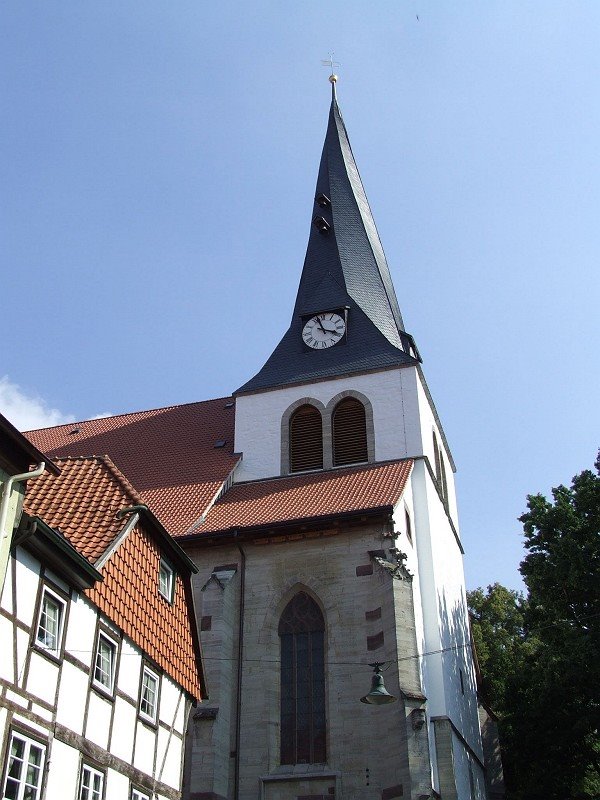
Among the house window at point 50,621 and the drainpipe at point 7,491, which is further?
the house window at point 50,621

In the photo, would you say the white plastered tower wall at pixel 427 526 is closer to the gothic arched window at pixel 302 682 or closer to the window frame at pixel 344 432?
the window frame at pixel 344 432

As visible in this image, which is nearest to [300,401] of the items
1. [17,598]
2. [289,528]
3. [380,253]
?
[289,528]

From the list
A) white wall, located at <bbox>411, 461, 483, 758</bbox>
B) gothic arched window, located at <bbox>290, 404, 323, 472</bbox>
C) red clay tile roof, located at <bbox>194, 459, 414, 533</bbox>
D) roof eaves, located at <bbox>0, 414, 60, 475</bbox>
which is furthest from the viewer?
gothic arched window, located at <bbox>290, 404, 323, 472</bbox>

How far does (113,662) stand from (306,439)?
12.3m

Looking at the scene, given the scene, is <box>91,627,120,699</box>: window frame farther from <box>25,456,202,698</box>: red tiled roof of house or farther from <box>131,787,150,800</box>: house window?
<box>131,787,150,800</box>: house window

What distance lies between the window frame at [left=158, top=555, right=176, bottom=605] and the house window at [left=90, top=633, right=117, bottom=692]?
1.85m

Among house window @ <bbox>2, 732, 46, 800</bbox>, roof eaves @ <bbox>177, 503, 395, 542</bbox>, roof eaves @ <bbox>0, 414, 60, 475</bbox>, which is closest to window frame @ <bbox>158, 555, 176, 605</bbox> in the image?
roof eaves @ <bbox>0, 414, 60, 475</bbox>

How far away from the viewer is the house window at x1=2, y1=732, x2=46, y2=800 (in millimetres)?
8664

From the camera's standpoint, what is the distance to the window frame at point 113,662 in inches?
413

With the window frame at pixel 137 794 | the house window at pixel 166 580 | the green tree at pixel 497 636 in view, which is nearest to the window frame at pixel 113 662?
the window frame at pixel 137 794

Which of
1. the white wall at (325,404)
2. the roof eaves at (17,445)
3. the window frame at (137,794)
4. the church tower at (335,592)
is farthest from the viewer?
the white wall at (325,404)

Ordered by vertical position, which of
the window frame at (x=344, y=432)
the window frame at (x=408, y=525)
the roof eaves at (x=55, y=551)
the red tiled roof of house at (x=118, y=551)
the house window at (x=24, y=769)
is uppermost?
the window frame at (x=344, y=432)

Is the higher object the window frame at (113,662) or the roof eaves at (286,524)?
the roof eaves at (286,524)

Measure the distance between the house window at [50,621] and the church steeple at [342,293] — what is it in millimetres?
14132
